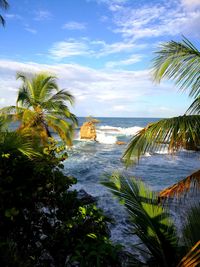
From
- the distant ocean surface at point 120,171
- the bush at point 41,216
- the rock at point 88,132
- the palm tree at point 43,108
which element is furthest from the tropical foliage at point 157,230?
the rock at point 88,132

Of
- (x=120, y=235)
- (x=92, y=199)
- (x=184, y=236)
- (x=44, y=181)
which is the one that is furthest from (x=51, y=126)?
(x=184, y=236)

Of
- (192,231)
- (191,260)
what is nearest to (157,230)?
(192,231)

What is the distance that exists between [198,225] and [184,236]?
25 centimetres

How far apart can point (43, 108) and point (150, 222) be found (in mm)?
8988

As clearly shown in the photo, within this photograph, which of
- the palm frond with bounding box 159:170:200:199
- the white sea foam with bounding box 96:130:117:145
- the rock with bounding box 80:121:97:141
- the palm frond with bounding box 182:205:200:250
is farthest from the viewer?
the rock with bounding box 80:121:97:141

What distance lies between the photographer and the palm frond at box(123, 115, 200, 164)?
13.4ft

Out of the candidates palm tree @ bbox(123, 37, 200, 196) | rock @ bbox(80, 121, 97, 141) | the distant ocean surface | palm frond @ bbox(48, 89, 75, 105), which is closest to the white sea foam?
rock @ bbox(80, 121, 97, 141)

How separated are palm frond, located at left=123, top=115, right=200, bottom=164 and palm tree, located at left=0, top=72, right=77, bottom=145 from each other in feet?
24.5

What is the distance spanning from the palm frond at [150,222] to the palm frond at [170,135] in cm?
55

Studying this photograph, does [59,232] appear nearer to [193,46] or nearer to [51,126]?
[193,46]

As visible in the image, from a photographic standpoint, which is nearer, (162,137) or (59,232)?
(59,232)

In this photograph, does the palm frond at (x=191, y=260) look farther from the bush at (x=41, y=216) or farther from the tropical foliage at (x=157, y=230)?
the bush at (x=41, y=216)

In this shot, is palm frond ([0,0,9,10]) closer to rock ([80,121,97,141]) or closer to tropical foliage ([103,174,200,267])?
tropical foliage ([103,174,200,267])

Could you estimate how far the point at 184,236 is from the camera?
13.3ft
